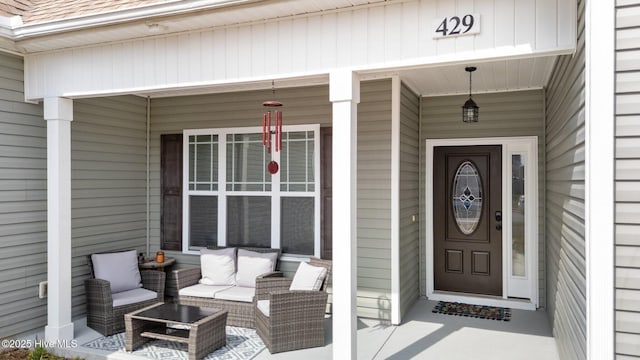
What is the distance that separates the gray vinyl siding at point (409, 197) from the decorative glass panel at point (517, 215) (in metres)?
1.19

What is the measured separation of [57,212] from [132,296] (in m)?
1.23

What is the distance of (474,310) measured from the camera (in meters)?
5.66

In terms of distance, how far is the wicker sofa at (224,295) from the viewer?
5.05 meters

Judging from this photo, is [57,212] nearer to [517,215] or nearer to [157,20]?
[157,20]

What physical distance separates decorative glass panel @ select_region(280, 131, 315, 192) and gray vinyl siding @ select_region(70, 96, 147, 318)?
209cm

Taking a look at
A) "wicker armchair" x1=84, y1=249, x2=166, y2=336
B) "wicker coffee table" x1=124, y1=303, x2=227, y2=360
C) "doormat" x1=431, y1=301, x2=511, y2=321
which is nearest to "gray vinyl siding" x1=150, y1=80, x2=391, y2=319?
"doormat" x1=431, y1=301, x2=511, y2=321

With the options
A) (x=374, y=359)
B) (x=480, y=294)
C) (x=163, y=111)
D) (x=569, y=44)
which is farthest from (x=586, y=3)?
(x=163, y=111)

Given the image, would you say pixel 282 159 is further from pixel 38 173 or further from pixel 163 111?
pixel 38 173

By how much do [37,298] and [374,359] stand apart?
361cm

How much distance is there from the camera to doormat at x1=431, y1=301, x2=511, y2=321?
17.8 feet

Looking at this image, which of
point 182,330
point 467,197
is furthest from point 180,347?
point 467,197

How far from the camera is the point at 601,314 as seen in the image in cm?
245

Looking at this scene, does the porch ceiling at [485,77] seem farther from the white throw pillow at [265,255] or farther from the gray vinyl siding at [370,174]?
the white throw pillow at [265,255]

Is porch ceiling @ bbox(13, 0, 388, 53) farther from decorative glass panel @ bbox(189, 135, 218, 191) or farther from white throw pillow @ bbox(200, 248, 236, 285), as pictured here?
white throw pillow @ bbox(200, 248, 236, 285)
